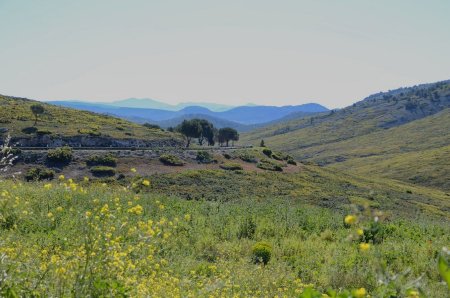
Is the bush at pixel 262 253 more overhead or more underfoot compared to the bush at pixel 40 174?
more overhead

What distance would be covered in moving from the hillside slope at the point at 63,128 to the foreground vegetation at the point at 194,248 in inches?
2267

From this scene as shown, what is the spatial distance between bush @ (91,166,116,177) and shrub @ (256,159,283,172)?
26988mm

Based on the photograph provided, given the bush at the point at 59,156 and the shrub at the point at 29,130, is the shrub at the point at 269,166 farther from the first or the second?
the shrub at the point at 29,130

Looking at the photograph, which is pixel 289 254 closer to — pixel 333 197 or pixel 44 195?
pixel 44 195

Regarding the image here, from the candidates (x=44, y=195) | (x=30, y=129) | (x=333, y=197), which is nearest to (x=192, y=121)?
(x=30, y=129)

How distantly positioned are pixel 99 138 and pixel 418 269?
6657 cm

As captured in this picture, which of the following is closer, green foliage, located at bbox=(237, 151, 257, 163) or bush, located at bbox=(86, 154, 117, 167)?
bush, located at bbox=(86, 154, 117, 167)

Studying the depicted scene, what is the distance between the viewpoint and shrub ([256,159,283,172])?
69688 millimetres

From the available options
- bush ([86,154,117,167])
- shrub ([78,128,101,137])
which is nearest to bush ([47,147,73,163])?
bush ([86,154,117,167])

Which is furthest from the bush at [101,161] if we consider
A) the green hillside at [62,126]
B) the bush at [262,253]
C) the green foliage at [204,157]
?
the bush at [262,253]

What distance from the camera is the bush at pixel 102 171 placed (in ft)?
165

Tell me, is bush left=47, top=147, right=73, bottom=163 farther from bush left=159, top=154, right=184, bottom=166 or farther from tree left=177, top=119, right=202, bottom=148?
tree left=177, top=119, right=202, bottom=148

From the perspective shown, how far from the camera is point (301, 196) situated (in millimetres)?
55625

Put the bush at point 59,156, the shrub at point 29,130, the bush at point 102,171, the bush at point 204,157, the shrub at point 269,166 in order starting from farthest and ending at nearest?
the shrub at point 269,166 < the shrub at point 29,130 < the bush at point 204,157 < the bush at point 59,156 < the bush at point 102,171
